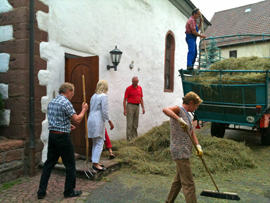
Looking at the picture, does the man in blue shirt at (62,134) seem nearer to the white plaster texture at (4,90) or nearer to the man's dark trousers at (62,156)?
the man's dark trousers at (62,156)

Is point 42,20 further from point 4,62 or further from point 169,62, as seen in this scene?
point 169,62

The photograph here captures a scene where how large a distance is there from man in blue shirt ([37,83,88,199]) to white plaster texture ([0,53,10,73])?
173 cm

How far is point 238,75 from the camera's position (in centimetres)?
583

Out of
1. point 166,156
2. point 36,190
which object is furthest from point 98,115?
point 166,156

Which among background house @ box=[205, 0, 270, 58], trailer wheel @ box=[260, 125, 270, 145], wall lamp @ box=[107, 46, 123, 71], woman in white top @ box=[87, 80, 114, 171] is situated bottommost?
trailer wheel @ box=[260, 125, 270, 145]

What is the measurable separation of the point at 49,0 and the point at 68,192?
3.46m

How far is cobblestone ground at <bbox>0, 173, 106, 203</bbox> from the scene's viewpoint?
11.4 ft

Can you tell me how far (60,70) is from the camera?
499cm

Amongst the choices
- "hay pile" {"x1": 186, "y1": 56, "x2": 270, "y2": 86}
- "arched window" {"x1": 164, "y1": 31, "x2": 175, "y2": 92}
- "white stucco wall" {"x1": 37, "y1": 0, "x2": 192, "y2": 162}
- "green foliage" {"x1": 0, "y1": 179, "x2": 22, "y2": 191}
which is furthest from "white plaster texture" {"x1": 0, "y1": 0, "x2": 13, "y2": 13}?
"arched window" {"x1": 164, "y1": 31, "x2": 175, "y2": 92}

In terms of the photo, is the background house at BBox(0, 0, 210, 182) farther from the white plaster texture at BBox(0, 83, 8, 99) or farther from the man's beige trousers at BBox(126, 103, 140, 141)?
the man's beige trousers at BBox(126, 103, 140, 141)

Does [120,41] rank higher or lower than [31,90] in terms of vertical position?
higher

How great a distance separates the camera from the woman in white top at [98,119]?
4.26 metres

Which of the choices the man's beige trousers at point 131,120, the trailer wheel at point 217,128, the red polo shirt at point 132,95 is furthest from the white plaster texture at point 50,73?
the trailer wheel at point 217,128

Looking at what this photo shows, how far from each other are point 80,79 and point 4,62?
137 centimetres
